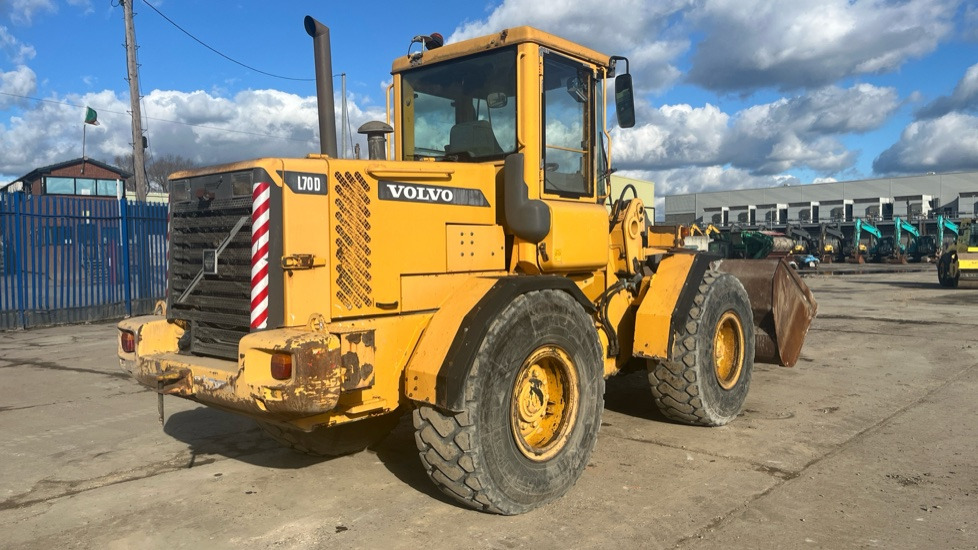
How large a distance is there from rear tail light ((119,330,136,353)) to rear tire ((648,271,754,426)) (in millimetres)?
3650

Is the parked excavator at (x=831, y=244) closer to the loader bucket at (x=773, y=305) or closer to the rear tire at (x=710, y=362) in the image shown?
the loader bucket at (x=773, y=305)

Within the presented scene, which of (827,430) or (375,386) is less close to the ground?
(375,386)

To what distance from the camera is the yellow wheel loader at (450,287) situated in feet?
12.3

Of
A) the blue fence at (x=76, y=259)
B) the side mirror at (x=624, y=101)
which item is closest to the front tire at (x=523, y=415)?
the side mirror at (x=624, y=101)

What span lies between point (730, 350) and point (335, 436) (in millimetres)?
3438

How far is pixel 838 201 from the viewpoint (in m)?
64.7

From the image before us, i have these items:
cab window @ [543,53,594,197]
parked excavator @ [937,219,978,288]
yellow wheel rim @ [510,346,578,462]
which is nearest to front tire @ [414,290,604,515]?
yellow wheel rim @ [510,346,578,462]

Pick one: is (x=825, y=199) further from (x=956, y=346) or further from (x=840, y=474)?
(x=840, y=474)

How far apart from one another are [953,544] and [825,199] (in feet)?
234

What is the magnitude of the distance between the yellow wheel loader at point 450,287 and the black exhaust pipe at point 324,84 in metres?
0.01

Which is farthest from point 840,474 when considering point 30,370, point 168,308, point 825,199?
point 825,199

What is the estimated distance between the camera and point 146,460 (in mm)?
5285

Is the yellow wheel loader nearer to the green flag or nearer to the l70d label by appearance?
the l70d label

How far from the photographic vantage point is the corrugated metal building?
56.4m
